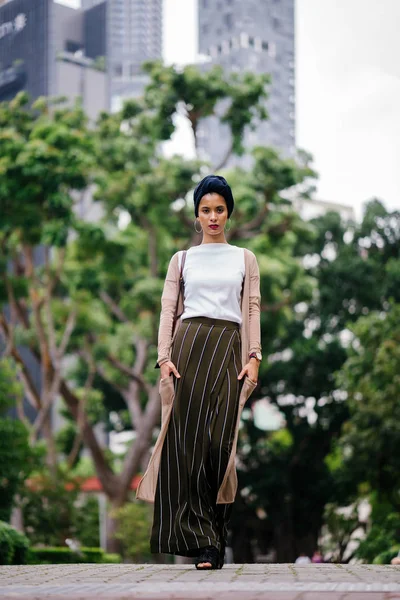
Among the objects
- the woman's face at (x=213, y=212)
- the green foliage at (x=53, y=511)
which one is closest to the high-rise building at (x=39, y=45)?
the green foliage at (x=53, y=511)

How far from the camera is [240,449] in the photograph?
1383 inches

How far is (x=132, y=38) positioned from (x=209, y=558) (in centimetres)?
5191

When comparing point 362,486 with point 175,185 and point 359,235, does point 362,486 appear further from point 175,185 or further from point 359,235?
point 175,185

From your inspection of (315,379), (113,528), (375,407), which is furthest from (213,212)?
(315,379)

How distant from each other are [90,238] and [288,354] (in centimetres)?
1043

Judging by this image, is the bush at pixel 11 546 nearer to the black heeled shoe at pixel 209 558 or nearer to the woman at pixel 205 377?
the woman at pixel 205 377

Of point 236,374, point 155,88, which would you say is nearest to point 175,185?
point 155,88

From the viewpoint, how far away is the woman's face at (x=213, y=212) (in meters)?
5.99

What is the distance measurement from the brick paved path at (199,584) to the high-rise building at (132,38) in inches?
1936

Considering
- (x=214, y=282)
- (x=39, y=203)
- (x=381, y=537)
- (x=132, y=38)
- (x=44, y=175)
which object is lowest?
(x=381, y=537)

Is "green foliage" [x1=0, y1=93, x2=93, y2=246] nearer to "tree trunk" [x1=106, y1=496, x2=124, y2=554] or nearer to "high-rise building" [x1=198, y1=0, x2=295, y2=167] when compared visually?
"tree trunk" [x1=106, y1=496, x2=124, y2=554]

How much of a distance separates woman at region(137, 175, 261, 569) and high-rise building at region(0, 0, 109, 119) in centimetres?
2864

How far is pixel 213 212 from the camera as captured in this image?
6.00 m

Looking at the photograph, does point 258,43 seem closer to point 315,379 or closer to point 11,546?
point 315,379
